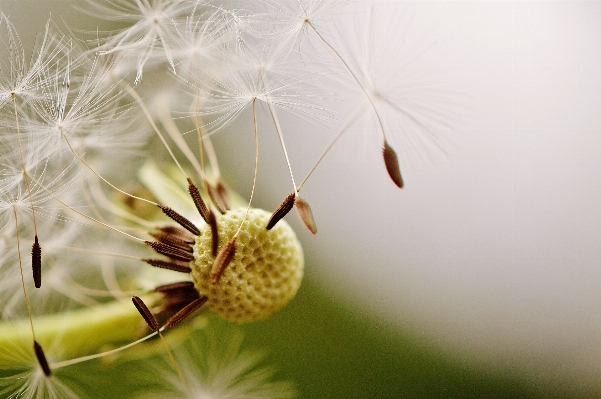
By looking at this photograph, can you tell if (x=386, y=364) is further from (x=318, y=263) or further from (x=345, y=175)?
(x=345, y=175)

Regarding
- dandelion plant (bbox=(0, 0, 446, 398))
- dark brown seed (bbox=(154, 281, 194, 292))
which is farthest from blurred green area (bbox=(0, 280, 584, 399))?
dark brown seed (bbox=(154, 281, 194, 292))

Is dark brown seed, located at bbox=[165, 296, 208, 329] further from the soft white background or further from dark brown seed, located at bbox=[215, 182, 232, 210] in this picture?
the soft white background

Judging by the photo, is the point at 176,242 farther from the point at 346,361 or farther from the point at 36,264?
the point at 346,361

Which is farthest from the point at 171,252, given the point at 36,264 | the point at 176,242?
the point at 36,264

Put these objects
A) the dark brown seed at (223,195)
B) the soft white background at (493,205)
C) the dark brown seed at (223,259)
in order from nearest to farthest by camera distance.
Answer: the dark brown seed at (223,259), the dark brown seed at (223,195), the soft white background at (493,205)

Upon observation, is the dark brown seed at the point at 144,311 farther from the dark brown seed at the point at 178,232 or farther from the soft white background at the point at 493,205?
the soft white background at the point at 493,205

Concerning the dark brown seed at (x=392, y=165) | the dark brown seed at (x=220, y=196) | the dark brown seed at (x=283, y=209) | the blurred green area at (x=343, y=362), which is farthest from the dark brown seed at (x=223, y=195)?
the blurred green area at (x=343, y=362)
